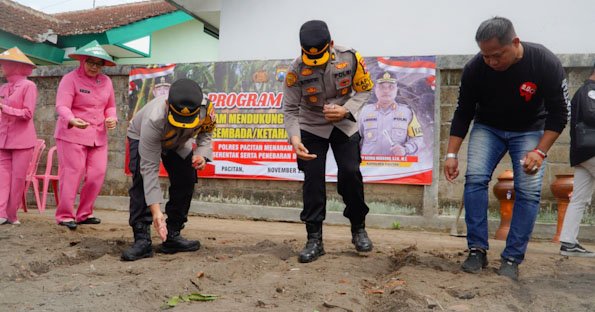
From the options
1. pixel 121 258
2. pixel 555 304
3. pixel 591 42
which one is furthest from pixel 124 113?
pixel 591 42

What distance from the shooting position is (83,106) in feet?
17.2

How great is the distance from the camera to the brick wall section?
6.04 meters

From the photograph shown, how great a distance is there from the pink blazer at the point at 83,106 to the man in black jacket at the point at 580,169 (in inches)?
178

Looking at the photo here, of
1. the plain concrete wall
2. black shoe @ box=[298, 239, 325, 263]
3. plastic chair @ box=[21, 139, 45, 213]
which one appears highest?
the plain concrete wall

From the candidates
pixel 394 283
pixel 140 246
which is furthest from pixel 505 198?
pixel 140 246

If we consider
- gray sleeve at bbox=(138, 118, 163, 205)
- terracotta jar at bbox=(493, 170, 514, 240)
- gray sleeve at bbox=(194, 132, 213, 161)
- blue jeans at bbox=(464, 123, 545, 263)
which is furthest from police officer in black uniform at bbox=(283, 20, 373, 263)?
terracotta jar at bbox=(493, 170, 514, 240)

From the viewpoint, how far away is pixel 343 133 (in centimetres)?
371

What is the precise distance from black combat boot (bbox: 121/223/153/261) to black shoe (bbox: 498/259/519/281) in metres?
2.45

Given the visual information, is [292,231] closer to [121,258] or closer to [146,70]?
[121,258]

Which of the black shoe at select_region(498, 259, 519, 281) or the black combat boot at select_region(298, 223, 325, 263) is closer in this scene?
the black shoe at select_region(498, 259, 519, 281)

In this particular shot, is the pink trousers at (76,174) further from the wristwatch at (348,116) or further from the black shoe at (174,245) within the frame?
the wristwatch at (348,116)

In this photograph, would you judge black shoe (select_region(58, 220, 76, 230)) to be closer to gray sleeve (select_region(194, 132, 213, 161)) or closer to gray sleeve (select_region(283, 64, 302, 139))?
gray sleeve (select_region(194, 132, 213, 161))

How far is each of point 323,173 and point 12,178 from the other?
11.9 ft

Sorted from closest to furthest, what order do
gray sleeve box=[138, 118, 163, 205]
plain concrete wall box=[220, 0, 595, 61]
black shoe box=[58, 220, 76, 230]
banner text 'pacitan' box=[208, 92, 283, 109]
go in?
1. gray sleeve box=[138, 118, 163, 205]
2. black shoe box=[58, 220, 76, 230]
3. banner text 'pacitan' box=[208, 92, 283, 109]
4. plain concrete wall box=[220, 0, 595, 61]
